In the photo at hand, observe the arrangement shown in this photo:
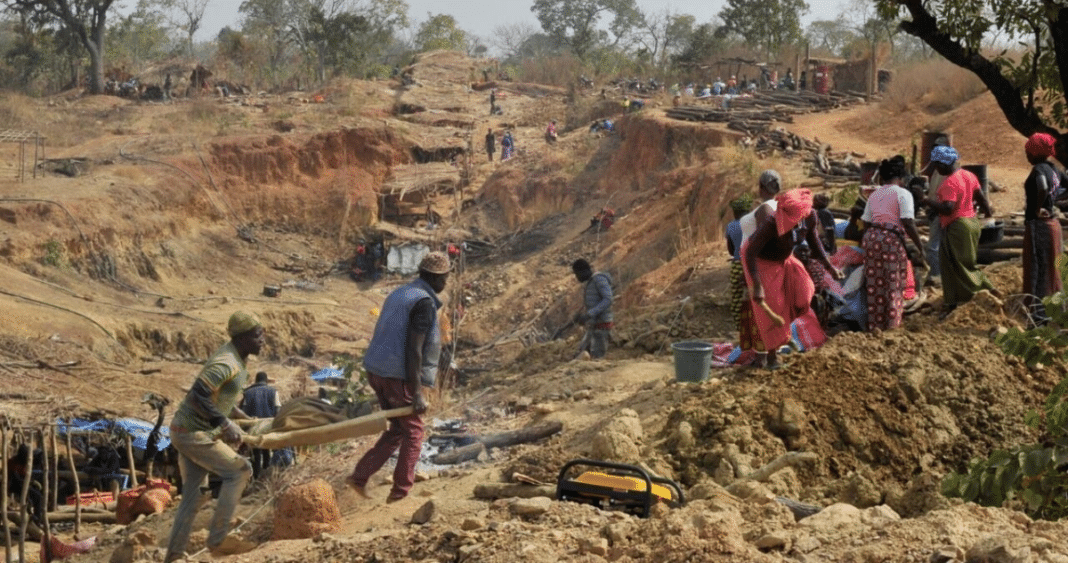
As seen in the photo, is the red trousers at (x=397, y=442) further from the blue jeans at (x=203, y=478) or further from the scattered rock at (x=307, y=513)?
the blue jeans at (x=203, y=478)

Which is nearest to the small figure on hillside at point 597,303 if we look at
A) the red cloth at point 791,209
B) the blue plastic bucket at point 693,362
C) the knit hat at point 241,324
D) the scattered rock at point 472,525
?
the blue plastic bucket at point 693,362

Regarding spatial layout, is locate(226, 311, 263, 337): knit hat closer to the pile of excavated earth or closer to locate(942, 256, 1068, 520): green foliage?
the pile of excavated earth

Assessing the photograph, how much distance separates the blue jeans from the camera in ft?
19.2

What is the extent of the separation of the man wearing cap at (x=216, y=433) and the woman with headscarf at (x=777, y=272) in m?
3.03

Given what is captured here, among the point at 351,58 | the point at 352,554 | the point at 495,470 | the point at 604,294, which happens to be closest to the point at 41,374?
the point at 604,294

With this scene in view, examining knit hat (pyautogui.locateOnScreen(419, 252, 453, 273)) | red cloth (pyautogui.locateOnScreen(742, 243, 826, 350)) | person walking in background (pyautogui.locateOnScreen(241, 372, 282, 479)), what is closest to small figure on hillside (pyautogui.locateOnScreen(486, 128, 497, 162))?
person walking in background (pyautogui.locateOnScreen(241, 372, 282, 479))

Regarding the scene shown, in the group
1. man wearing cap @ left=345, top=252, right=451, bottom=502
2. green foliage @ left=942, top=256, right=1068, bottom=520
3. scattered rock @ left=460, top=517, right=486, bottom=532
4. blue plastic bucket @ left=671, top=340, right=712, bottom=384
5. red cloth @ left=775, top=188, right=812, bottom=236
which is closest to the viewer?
green foliage @ left=942, top=256, right=1068, bottom=520

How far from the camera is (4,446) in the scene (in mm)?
8352

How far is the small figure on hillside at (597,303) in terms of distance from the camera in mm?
10703

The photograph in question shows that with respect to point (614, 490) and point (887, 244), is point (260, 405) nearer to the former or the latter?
point (614, 490)

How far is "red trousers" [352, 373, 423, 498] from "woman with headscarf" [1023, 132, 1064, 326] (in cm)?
468

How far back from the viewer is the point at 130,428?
39.6 ft

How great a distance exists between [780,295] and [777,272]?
15 cm

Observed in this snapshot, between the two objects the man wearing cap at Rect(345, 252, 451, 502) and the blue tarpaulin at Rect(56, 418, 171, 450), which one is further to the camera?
the blue tarpaulin at Rect(56, 418, 171, 450)
